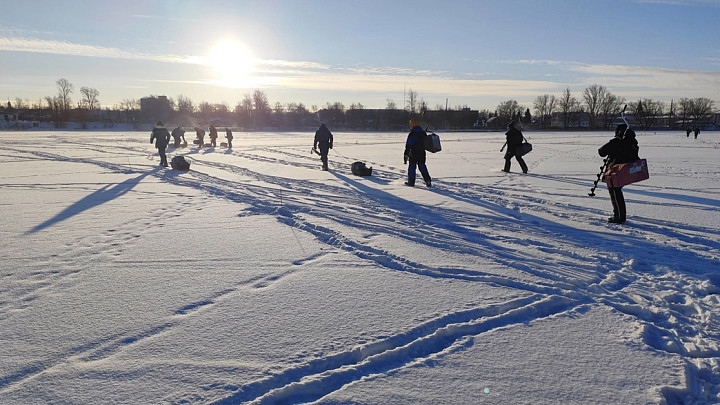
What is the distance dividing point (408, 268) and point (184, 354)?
2446mm

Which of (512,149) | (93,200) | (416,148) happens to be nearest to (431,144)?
(416,148)

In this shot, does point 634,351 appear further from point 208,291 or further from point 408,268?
point 208,291

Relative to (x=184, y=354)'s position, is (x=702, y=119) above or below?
above

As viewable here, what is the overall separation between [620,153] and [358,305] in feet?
17.1

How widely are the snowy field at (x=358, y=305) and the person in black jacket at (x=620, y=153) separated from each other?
0.23 meters

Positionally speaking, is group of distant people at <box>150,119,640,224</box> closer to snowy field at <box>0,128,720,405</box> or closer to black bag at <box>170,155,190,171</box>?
snowy field at <box>0,128,720,405</box>

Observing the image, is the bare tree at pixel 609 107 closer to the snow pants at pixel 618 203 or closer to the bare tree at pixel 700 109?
the bare tree at pixel 700 109

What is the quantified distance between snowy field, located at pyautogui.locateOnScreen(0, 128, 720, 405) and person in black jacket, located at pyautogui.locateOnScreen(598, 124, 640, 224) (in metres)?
0.23

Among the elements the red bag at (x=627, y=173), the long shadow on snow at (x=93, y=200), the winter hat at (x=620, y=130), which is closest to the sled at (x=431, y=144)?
the winter hat at (x=620, y=130)

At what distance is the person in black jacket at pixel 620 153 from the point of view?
6574 millimetres

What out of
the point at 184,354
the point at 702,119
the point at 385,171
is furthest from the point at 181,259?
Result: the point at 702,119

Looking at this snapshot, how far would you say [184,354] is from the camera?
2.94 meters

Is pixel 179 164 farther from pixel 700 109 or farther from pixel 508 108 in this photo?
pixel 700 109

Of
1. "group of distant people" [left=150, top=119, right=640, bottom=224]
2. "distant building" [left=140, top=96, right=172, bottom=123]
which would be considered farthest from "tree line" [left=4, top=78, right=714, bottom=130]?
"group of distant people" [left=150, top=119, right=640, bottom=224]
